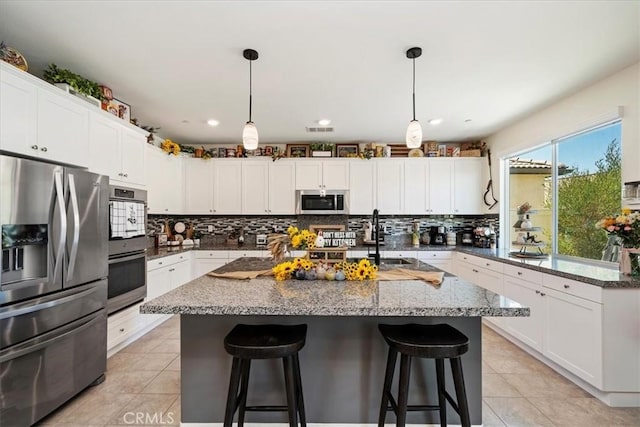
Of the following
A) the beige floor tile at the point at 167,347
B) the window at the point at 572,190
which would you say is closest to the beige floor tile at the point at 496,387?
the window at the point at 572,190

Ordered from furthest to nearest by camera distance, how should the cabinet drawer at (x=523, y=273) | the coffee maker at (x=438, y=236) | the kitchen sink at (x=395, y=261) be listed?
the coffee maker at (x=438, y=236) < the kitchen sink at (x=395, y=261) < the cabinet drawer at (x=523, y=273)

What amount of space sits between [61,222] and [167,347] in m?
1.68

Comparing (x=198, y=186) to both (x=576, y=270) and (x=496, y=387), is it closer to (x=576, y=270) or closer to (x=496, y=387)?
(x=496, y=387)

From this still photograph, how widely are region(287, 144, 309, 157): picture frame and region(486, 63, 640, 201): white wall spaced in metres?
2.94

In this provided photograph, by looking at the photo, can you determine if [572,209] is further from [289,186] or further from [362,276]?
[289,186]

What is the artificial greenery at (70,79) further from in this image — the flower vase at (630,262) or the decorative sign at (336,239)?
the flower vase at (630,262)

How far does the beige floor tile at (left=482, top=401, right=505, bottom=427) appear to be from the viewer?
6.14ft

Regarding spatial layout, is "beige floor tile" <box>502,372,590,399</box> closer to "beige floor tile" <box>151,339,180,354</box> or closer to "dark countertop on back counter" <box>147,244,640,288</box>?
"dark countertop on back counter" <box>147,244,640,288</box>

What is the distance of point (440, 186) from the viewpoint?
15.1 ft

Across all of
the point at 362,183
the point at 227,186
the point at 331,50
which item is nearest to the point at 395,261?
the point at 331,50

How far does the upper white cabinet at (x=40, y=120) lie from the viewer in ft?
5.94

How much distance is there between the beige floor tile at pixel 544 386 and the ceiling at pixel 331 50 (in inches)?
101

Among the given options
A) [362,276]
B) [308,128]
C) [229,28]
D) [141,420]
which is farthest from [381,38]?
[141,420]

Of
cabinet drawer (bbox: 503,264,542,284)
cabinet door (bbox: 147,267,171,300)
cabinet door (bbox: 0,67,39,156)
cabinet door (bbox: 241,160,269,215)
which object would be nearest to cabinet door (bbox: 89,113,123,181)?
cabinet door (bbox: 0,67,39,156)
